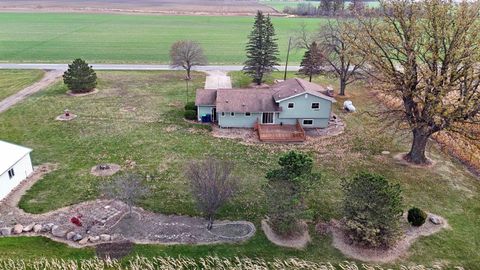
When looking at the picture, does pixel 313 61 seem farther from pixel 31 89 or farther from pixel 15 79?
pixel 15 79

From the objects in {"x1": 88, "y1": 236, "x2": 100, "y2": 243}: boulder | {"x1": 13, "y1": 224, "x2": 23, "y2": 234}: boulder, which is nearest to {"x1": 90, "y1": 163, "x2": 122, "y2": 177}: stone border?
{"x1": 13, "y1": 224, "x2": 23, "y2": 234}: boulder

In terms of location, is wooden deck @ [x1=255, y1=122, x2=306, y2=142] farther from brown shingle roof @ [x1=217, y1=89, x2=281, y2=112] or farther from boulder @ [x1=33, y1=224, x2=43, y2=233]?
boulder @ [x1=33, y1=224, x2=43, y2=233]

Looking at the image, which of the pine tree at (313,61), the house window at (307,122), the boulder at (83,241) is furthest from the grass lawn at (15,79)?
the pine tree at (313,61)

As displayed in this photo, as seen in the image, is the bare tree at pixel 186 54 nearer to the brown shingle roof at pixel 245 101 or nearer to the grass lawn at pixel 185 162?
the grass lawn at pixel 185 162


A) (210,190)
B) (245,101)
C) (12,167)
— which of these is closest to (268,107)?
(245,101)

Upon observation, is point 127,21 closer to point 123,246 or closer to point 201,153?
point 201,153

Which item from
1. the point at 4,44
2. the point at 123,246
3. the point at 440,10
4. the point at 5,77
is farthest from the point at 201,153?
the point at 4,44
